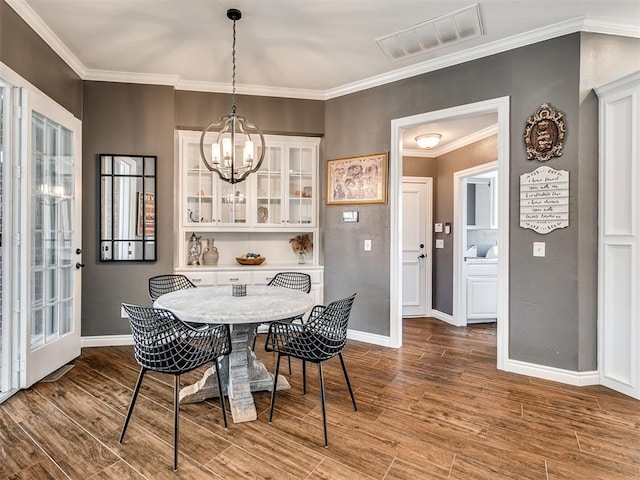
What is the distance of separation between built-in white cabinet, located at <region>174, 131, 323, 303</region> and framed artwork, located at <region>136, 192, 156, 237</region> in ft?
1.08

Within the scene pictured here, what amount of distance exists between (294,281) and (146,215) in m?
1.82

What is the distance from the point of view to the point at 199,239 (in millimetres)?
4543

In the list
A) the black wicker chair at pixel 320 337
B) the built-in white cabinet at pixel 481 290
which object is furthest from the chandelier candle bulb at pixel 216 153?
the built-in white cabinet at pixel 481 290

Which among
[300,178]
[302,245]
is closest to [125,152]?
[300,178]

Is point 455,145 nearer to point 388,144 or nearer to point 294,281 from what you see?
point 388,144

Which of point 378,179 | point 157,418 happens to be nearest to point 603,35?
point 378,179

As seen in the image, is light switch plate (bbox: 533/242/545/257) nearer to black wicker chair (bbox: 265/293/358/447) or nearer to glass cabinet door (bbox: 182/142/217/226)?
black wicker chair (bbox: 265/293/358/447)

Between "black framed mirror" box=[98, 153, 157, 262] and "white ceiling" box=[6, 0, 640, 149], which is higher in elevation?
"white ceiling" box=[6, 0, 640, 149]

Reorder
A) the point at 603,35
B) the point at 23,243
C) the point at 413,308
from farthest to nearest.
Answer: the point at 413,308 → the point at 603,35 → the point at 23,243

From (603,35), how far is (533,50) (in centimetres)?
51

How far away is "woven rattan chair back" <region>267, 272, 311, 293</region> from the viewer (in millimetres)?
3494

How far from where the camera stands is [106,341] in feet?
12.8

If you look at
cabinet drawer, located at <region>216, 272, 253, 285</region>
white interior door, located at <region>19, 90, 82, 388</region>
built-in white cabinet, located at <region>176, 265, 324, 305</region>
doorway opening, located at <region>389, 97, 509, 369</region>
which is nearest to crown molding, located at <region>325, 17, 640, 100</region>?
doorway opening, located at <region>389, 97, 509, 369</region>

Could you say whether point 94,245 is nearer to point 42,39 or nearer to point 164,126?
point 164,126
